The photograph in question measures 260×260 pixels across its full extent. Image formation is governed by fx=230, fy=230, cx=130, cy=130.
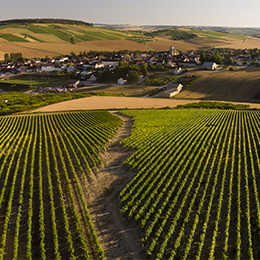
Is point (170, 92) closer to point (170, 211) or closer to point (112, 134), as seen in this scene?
point (112, 134)

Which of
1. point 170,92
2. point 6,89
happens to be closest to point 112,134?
point 170,92

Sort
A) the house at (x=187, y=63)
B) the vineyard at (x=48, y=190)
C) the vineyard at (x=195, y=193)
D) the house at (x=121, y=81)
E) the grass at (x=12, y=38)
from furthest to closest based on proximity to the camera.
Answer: the grass at (x=12, y=38) < the house at (x=187, y=63) < the house at (x=121, y=81) < the vineyard at (x=48, y=190) < the vineyard at (x=195, y=193)

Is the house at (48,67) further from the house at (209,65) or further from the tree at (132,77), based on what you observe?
the house at (209,65)

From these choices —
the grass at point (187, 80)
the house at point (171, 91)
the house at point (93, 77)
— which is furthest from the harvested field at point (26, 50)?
the house at point (171, 91)

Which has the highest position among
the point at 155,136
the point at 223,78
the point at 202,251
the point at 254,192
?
the point at 223,78

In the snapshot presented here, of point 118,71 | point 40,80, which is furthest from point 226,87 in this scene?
point 40,80

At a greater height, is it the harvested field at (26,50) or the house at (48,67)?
the harvested field at (26,50)

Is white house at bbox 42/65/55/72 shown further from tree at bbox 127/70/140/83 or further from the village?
tree at bbox 127/70/140/83
